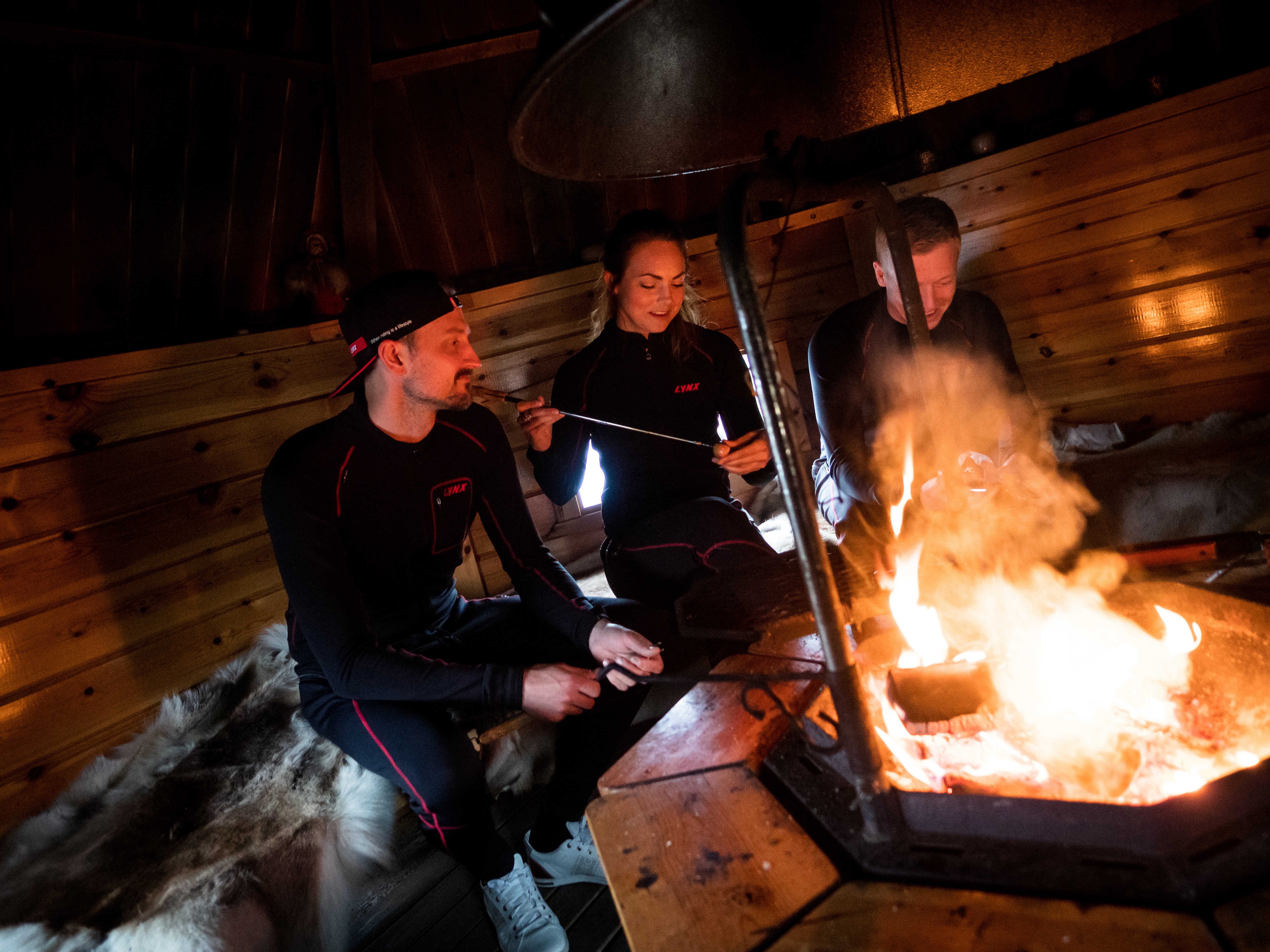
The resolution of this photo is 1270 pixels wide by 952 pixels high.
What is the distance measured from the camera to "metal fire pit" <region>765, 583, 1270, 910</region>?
825 mm

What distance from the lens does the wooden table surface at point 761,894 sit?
79 centimetres

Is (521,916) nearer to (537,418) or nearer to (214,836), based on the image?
(214,836)

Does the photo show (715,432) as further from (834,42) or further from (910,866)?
(910,866)

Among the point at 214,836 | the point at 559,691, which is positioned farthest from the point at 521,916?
the point at 214,836

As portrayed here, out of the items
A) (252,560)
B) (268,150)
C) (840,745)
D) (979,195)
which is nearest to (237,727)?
(252,560)

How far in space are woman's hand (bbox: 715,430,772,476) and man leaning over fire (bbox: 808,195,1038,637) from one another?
28 centimetres

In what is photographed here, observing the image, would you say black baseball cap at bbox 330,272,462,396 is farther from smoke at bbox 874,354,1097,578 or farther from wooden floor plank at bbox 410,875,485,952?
wooden floor plank at bbox 410,875,485,952

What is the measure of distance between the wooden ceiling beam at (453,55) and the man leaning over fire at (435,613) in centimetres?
141

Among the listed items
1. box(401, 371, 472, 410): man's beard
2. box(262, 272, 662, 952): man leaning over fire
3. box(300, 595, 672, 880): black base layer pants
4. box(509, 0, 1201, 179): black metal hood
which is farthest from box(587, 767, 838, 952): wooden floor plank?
box(401, 371, 472, 410): man's beard

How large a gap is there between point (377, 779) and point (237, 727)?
553 millimetres

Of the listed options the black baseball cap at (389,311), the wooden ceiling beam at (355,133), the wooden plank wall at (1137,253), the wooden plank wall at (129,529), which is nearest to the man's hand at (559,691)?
the black baseball cap at (389,311)

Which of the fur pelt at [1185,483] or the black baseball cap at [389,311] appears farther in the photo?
the fur pelt at [1185,483]

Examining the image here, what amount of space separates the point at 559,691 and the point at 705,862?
67 centimetres

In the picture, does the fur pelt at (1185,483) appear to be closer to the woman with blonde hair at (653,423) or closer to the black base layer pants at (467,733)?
the woman with blonde hair at (653,423)
